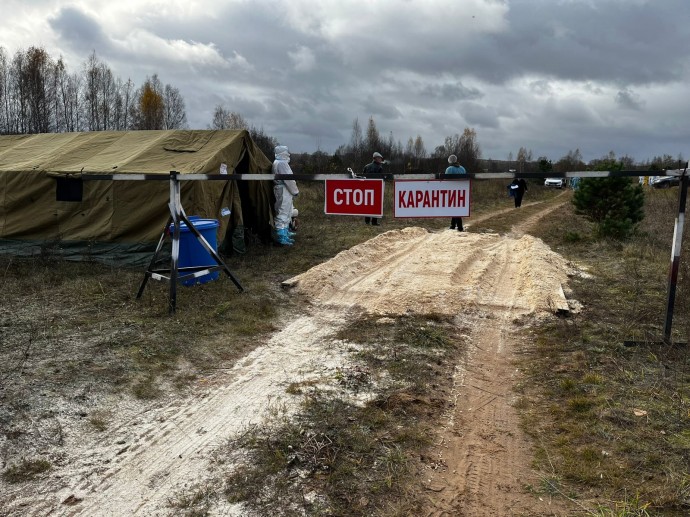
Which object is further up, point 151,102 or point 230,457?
point 151,102

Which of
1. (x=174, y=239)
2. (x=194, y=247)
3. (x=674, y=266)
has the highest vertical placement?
(x=174, y=239)

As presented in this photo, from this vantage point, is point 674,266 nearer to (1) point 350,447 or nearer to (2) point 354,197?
(2) point 354,197

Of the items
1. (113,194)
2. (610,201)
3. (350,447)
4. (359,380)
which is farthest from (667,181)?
(610,201)

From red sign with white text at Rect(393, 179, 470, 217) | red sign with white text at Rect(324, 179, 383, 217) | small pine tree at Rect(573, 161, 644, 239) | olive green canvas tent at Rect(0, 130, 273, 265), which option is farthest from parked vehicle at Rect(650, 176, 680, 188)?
small pine tree at Rect(573, 161, 644, 239)

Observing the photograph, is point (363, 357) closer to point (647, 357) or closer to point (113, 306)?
point (647, 357)

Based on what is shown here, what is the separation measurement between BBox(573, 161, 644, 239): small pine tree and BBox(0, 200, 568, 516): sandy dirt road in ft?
22.4

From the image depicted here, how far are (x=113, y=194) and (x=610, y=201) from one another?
Result: 1256cm

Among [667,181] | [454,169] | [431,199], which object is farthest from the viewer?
[454,169]

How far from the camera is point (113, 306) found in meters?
7.39

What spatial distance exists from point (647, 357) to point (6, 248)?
10997 mm

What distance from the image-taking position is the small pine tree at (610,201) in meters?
14.5

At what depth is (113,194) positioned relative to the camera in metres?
10.2

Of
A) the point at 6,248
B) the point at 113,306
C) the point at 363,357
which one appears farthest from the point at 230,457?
the point at 6,248

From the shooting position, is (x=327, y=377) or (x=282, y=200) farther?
(x=282, y=200)
